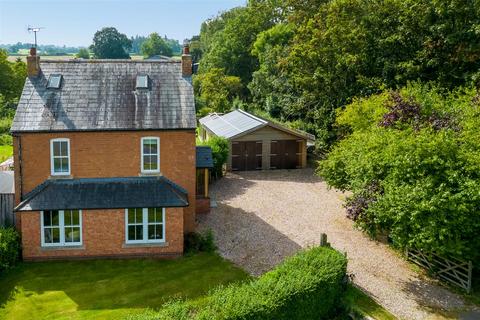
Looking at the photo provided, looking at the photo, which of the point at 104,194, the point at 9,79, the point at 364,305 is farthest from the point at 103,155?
the point at 9,79

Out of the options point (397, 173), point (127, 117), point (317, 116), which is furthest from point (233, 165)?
point (397, 173)

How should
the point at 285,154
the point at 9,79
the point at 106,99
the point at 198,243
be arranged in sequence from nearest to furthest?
the point at 198,243
the point at 106,99
the point at 285,154
the point at 9,79

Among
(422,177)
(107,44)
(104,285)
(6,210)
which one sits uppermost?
(107,44)

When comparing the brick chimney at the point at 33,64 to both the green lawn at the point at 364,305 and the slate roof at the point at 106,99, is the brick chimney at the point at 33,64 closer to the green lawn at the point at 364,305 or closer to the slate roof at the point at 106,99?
the slate roof at the point at 106,99

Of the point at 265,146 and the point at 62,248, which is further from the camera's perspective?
the point at 265,146

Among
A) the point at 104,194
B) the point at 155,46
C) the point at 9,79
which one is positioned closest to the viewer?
the point at 104,194

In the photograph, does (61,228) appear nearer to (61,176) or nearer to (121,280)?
(61,176)

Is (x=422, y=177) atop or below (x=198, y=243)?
atop
